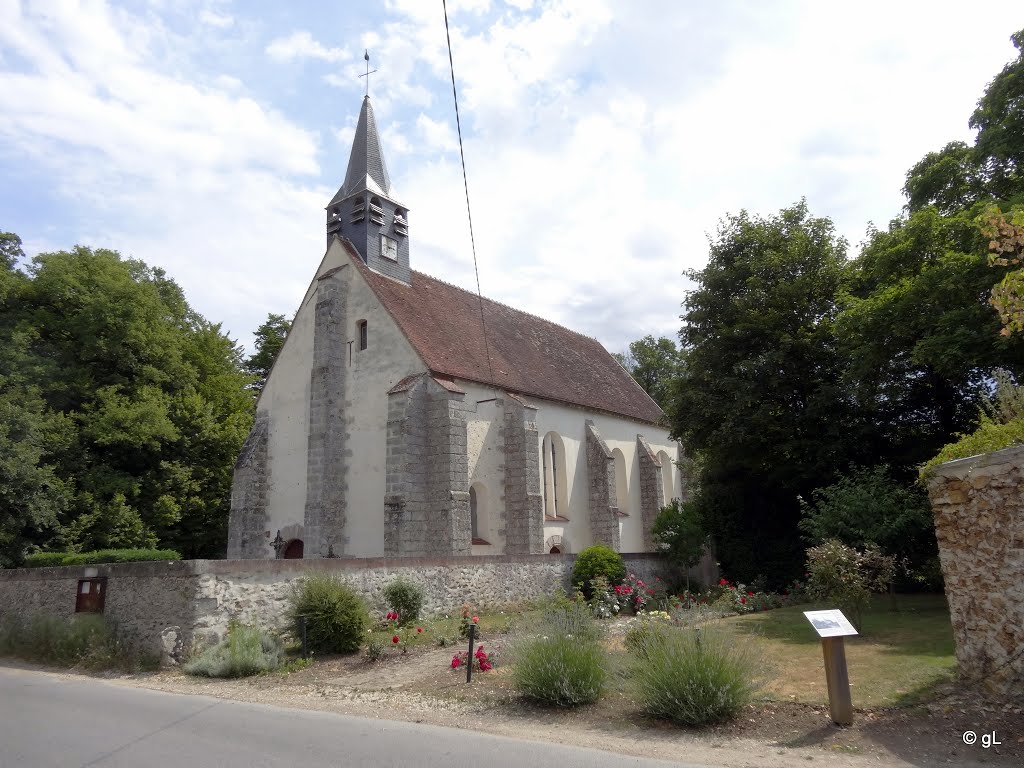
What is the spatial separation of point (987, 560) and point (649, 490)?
2100 centimetres

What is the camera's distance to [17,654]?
42.0 feet

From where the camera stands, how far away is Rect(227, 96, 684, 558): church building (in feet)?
63.5

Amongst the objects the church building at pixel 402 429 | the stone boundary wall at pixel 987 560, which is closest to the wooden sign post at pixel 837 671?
the stone boundary wall at pixel 987 560

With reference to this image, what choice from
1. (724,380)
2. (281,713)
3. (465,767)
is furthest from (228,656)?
(724,380)

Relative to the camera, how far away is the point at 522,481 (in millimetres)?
21391

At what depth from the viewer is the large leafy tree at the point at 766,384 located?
64.7ft

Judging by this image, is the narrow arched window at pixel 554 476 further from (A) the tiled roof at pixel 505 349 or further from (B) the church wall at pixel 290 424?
(B) the church wall at pixel 290 424

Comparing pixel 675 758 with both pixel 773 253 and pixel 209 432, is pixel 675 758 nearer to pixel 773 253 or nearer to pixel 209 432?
pixel 773 253

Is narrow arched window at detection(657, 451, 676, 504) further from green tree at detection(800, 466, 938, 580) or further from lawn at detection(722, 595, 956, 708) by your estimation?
lawn at detection(722, 595, 956, 708)

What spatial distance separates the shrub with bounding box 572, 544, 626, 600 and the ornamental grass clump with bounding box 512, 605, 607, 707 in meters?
9.24

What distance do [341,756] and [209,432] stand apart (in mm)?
24753

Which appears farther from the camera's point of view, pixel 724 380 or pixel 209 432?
pixel 209 432

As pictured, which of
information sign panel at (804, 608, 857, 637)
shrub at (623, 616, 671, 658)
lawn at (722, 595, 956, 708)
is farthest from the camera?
shrub at (623, 616, 671, 658)

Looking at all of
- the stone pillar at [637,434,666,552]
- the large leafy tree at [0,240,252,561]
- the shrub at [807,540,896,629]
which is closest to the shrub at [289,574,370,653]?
the shrub at [807,540,896,629]
